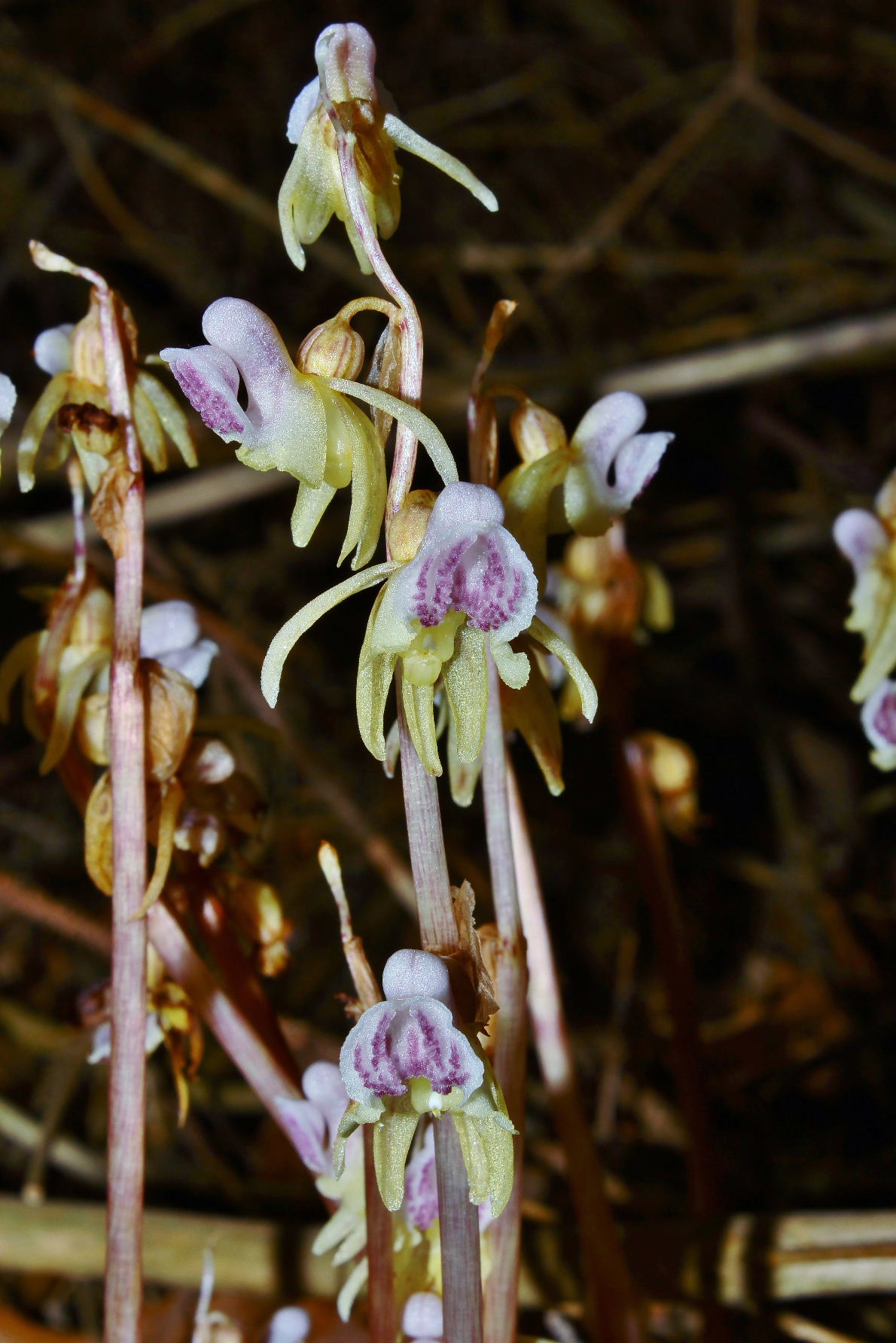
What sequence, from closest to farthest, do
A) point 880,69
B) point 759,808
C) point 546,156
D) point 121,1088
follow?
point 121,1088, point 759,808, point 880,69, point 546,156

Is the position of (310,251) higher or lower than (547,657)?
higher

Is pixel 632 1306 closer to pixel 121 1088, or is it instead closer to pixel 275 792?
pixel 121 1088

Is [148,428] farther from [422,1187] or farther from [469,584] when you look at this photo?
[422,1187]

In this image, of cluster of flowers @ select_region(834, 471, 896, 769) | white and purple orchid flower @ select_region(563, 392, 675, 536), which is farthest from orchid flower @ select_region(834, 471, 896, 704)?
white and purple orchid flower @ select_region(563, 392, 675, 536)

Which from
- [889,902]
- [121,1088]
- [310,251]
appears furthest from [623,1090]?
[310,251]

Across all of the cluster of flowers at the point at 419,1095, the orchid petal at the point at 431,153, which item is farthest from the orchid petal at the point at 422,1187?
the orchid petal at the point at 431,153

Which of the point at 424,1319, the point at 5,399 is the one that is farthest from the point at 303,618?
the point at 424,1319

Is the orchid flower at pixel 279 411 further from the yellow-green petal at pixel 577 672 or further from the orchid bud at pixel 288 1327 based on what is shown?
the orchid bud at pixel 288 1327
